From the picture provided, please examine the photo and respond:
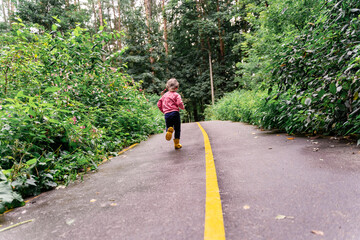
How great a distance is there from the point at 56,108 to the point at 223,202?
3.95 metres

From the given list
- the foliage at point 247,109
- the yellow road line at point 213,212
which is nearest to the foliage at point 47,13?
the foliage at point 247,109

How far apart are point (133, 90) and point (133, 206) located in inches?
306

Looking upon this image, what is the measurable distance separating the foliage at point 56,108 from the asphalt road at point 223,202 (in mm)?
532

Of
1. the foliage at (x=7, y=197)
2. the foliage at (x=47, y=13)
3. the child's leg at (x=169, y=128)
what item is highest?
the foliage at (x=47, y=13)

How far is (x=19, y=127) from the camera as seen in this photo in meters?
3.73

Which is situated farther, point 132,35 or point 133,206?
point 132,35

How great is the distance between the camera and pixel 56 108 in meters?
4.59

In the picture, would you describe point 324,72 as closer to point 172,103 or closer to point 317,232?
point 172,103

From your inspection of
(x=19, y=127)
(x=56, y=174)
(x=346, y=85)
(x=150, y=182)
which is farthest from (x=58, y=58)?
(x=346, y=85)

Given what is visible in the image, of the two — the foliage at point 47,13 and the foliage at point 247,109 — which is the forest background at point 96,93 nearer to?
the foliage at point 247,109

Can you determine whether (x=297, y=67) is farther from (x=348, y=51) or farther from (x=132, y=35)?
(x=132, y=35)

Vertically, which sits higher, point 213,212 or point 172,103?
point 172,103

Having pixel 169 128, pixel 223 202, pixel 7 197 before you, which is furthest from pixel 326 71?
pixel 7 197

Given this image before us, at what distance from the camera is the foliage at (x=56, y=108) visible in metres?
3.64
